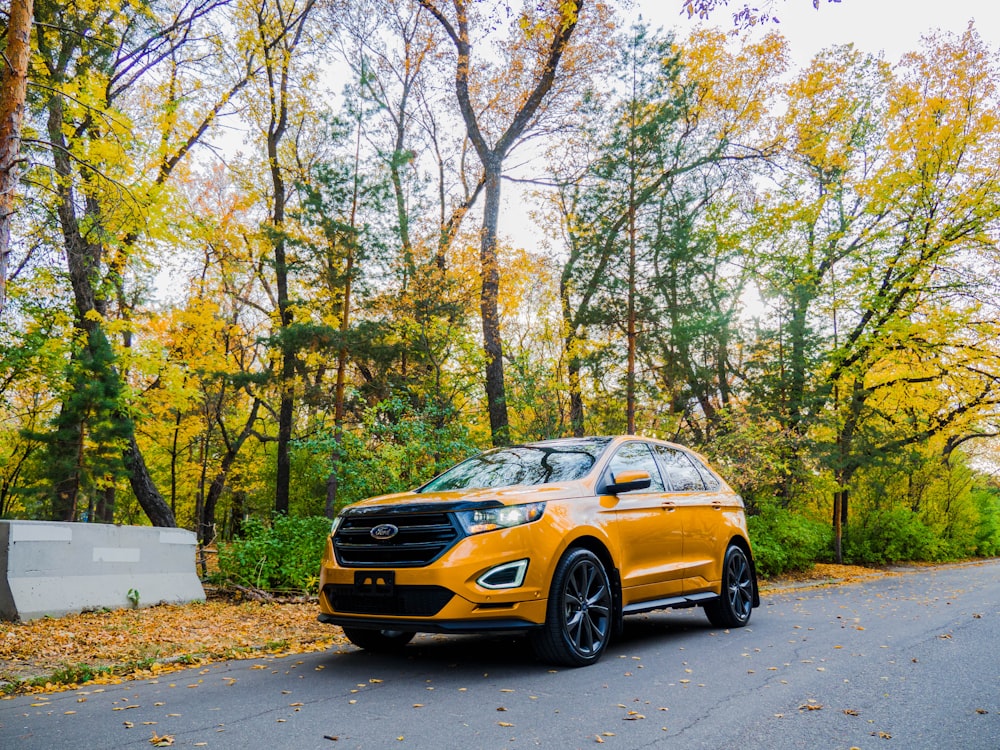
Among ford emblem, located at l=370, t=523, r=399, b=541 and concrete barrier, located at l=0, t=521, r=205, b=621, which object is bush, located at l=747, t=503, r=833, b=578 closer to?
concrete barrier, located at l=0, t=521, r=205, b=621

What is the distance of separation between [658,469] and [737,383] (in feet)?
47.9

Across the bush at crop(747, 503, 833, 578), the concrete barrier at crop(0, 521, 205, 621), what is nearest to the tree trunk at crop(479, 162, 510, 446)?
the bush at crop(747, 503, 833, 578)

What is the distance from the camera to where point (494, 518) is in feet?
18.0

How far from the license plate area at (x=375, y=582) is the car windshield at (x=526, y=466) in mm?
1201

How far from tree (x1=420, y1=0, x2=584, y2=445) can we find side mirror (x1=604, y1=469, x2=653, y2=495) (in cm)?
1153

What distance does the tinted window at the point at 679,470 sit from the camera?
7.58 metres

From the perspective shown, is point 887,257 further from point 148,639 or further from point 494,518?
point 148,639

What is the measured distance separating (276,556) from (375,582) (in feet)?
19.6

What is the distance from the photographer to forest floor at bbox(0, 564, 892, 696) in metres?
5.80

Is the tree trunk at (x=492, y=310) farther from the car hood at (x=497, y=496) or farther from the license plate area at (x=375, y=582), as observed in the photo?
the license plate area at (x=375, y=582)

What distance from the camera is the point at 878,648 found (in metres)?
6.75

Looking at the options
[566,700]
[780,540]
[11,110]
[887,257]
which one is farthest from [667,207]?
[566,700]

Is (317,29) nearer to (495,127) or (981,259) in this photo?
(495,127)

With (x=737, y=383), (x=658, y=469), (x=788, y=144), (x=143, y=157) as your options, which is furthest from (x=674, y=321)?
(x=143, y=157)
